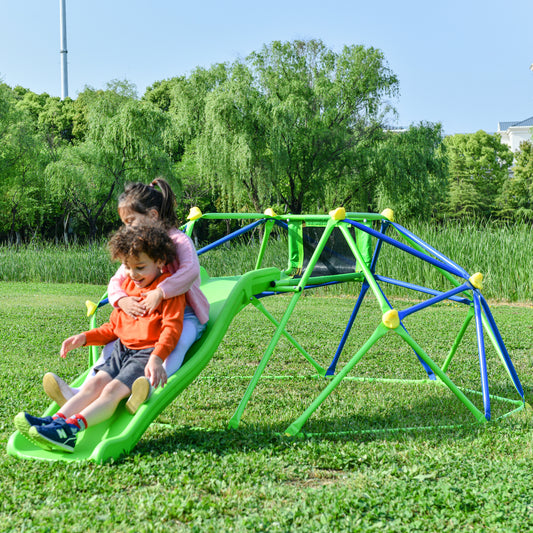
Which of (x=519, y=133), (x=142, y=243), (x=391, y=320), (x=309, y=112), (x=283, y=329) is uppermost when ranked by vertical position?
(x=519, y=133)

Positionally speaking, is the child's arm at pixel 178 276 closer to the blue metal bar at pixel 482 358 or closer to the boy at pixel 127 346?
the boy at pixel 127 346

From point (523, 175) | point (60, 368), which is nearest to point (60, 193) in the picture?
point (60, 368)

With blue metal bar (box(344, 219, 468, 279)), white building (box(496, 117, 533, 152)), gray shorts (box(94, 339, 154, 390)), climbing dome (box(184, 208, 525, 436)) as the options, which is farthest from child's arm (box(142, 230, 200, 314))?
white building (box(496, 117, 533, 152))

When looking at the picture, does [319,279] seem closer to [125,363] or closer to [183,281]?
[183,281]

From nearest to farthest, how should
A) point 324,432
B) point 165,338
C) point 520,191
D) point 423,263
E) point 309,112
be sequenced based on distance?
point 165,338, point 324,432, point 423,263, point 309,112, point 520,191

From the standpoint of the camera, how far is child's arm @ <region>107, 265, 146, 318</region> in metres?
3.26

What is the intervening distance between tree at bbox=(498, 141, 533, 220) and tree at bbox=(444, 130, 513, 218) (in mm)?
969

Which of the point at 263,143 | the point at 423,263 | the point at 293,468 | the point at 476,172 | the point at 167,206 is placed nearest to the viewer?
the point at 293,468

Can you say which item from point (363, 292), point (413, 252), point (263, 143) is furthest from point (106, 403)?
point (263, 143)

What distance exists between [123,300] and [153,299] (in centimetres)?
23

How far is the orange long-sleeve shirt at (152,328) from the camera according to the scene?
123 inches

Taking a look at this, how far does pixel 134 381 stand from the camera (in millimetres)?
3004

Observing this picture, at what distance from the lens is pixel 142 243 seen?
317 cm

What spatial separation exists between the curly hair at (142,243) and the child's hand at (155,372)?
59cm
